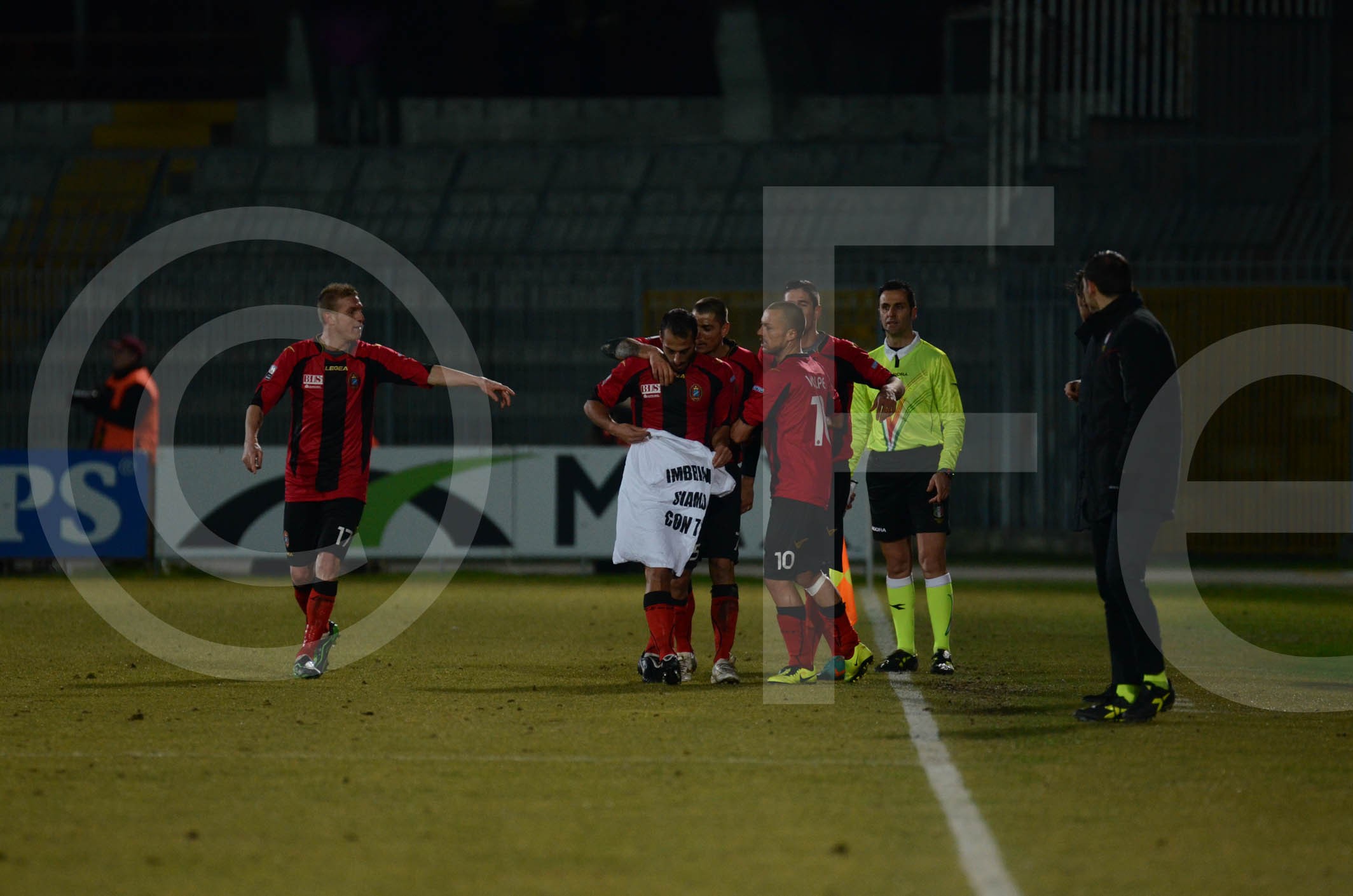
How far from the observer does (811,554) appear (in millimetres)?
8938

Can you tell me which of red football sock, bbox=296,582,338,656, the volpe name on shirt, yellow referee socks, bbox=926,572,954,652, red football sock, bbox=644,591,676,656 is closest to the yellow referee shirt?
yellow referee socks, bbox=926,572,954,652

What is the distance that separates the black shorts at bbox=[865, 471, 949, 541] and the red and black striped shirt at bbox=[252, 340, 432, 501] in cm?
257

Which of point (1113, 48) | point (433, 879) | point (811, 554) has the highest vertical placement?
point (1113, 48)

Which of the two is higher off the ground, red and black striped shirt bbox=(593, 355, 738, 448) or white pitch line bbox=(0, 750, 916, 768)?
red and black striped shirt bbox=(593, 355, 738, 448)

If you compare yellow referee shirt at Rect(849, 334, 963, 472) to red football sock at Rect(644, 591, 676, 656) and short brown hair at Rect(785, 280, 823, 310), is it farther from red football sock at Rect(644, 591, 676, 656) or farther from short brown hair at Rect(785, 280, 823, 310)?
red football sock at Rect(644, 591, 676, 656)

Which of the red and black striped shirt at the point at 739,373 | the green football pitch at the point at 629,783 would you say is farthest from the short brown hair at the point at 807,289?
the green football pitch at the point at 629,783

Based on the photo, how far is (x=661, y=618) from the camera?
9047 millimetres

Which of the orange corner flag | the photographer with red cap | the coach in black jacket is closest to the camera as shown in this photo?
the coach in black jacket

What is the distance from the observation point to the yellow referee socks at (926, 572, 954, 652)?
9.73m

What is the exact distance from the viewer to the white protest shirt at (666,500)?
888cm

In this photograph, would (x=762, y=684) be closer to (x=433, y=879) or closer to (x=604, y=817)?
(x=604, y=817)

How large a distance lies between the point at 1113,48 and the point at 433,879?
21.1 metres

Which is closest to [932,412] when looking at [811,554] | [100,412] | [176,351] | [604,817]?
[811,554]

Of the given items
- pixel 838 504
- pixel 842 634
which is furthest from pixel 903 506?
pixel 842 634
